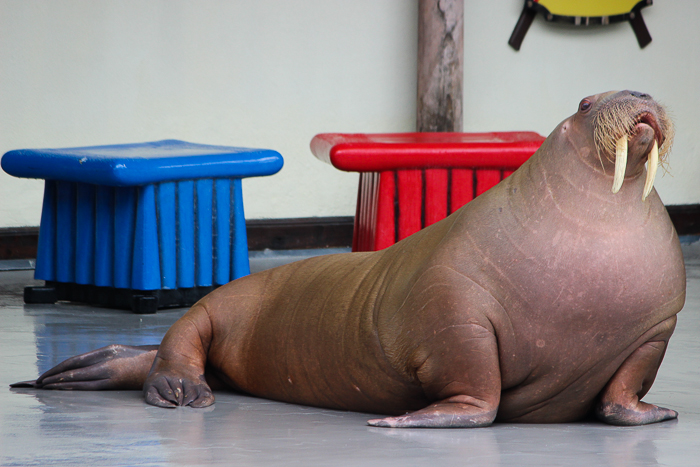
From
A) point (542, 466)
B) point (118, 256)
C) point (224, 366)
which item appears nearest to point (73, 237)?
point (118, 256)

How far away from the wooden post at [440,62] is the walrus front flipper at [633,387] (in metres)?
5.44

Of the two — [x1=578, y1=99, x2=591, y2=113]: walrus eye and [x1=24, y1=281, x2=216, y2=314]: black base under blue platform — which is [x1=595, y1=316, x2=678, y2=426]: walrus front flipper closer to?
[x1=578, y1=99, x2=591, y2=113]: walrus eye

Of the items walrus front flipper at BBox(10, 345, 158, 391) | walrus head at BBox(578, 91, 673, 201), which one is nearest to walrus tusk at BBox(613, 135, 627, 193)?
walrus head at BBox(578, 91, 673, 201)

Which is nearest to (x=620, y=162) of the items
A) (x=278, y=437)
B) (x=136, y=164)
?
(x=278, y=437)

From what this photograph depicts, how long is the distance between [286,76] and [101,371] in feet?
16.4

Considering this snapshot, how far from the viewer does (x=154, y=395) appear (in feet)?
9.91

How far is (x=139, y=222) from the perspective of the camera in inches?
214

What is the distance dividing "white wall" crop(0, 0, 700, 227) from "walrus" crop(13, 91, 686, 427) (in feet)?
15.9

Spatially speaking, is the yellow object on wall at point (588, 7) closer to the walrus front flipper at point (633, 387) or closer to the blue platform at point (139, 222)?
the blue platform at point (139, 222)

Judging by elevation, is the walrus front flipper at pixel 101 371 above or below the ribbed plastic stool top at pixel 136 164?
below

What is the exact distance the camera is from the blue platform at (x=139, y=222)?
5434mm

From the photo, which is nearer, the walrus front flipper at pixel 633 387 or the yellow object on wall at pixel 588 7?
the walrus front flipper at pixel 633 387

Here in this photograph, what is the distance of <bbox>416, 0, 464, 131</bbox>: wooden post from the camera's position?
7.93 meters

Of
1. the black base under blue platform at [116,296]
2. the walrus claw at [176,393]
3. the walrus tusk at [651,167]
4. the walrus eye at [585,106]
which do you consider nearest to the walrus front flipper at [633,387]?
the walrus tusk at [651,167]
